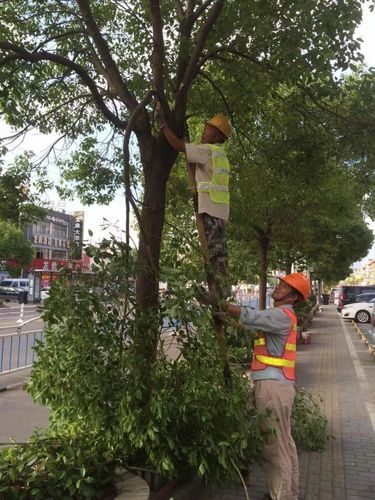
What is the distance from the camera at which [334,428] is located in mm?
7316

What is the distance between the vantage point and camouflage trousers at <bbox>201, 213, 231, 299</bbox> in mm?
3967

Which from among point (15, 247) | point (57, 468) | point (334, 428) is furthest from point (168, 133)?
point (15, 247)

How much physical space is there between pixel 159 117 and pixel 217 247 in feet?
5.04

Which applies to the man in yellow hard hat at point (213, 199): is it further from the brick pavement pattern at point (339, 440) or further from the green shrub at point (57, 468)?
the brick pavement pattern at point (339, 440)

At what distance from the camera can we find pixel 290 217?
1384 cm

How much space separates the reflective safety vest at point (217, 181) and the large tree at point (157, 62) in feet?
1.91

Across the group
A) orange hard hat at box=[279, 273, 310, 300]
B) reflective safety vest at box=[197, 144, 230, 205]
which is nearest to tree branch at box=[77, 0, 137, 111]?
reflective safety vest at box=[197, 144, 230, 205]

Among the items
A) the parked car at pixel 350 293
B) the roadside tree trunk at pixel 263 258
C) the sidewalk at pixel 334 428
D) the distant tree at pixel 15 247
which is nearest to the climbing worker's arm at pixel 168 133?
the sidewalk at pixel 334 428

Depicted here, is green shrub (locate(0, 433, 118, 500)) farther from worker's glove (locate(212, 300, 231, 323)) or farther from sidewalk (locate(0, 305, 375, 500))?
worker's glove (locate(212, 300, 231, 323))

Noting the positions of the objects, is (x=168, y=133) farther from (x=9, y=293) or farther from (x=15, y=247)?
(x=15, y=247)

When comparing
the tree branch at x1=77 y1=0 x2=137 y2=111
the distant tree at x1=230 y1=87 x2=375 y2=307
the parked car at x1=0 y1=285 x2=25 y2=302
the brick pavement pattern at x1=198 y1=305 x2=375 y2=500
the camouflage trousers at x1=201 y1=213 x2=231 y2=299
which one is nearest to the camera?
the camouflage trousers at x1=201 y1=213 x2=231 y2=299

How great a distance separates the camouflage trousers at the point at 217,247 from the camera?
3.97 m

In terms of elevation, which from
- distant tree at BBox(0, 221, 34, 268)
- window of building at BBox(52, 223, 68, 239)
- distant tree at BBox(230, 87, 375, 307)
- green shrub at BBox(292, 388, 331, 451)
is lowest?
green shrub at BBox(292, 388, 331, 451)

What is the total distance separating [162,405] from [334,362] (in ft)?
36.3
